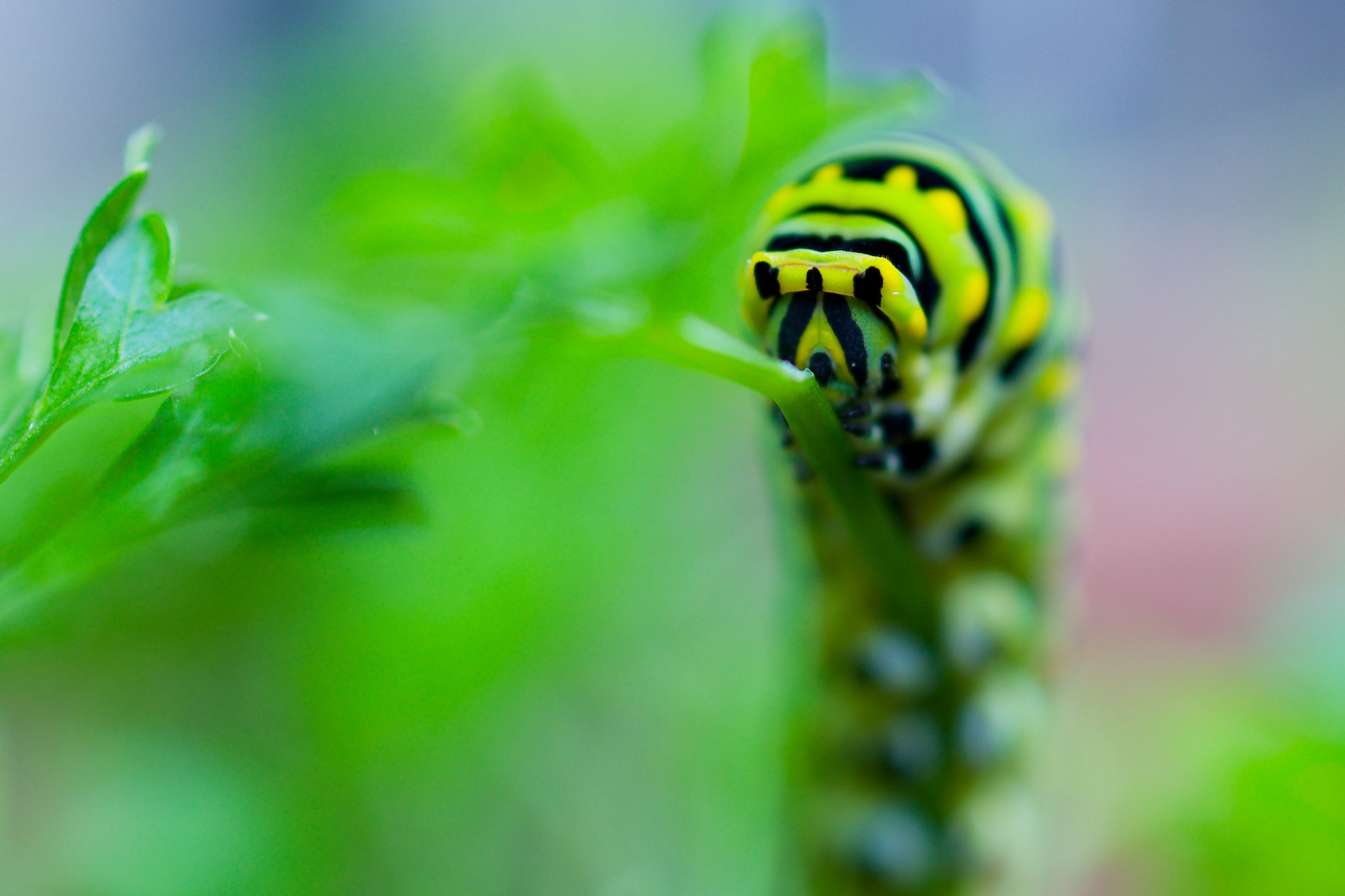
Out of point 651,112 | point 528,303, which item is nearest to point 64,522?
point 528,303

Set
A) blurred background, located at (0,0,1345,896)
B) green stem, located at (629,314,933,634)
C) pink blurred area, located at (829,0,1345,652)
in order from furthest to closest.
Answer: pink blurred area, located at (829,0,1345,652)
blurred background, located at (0,0,1345,896)
green stem, located at (629,314,933,634)

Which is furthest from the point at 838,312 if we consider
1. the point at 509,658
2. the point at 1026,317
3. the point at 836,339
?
the point at 509,658

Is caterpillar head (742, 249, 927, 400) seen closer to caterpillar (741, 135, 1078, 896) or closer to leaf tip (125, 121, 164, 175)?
caterpillar (741, 135, 1078, 896)

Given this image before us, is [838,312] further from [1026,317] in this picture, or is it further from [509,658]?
[509,658]

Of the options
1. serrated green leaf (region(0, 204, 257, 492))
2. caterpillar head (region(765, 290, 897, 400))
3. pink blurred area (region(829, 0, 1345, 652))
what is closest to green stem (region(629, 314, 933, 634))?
caterpillar head (region(765, 290, 897, 400))

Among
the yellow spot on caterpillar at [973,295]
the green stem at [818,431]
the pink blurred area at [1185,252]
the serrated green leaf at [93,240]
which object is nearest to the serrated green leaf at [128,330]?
the serrated green leaf at [93,240]

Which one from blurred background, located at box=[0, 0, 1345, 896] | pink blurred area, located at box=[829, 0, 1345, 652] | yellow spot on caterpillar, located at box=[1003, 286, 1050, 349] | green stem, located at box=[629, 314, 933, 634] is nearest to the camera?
green stem, located at box=[629, 314, 933, 634]

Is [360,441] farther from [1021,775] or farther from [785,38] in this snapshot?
[1021,775]
